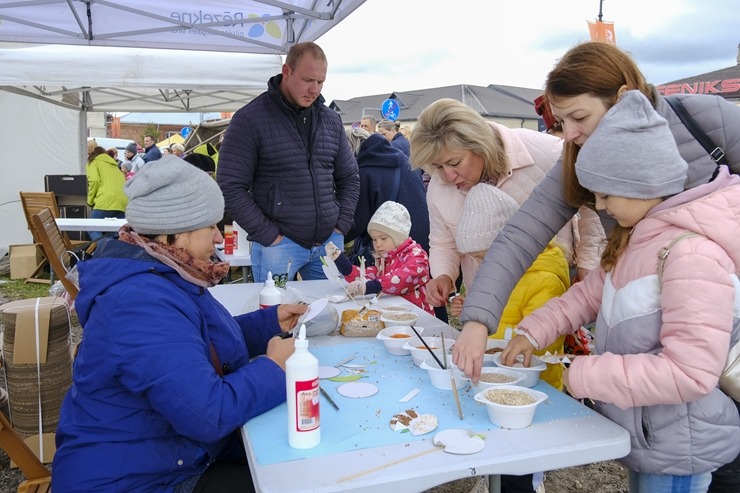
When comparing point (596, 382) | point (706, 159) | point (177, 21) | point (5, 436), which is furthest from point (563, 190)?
point (177, 21)

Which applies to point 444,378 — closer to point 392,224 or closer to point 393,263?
point 393,263

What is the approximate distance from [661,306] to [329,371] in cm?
97

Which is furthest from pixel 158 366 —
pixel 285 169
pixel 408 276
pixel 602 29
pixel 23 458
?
pixel 602 29

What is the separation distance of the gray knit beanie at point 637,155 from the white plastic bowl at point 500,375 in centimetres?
56

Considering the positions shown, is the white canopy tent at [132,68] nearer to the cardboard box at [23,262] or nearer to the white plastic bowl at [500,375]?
the cardboard box at [23,262]

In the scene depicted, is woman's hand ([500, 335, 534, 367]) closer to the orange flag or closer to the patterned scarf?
the patterned scarf

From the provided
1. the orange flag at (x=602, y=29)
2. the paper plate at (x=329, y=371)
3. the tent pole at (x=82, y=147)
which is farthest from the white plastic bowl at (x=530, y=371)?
the tent pole at (x=82, y=147)

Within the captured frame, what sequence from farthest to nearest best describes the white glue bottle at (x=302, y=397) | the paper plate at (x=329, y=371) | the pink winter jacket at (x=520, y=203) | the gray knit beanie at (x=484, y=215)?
the pink winter jacket at (x=520, y=203) < the gray knit beanie at (x=484, y=215) < the paper plate at (x=329, y=371) < the white glue bottle at (x=302, y=397)

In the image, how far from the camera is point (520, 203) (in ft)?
7.41

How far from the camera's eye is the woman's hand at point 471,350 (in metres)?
1.55

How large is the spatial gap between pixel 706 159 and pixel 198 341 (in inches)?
55.2

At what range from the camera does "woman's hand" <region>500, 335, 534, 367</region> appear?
1692mm

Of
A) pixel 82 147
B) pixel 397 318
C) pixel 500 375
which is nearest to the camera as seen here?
pixel 500 375

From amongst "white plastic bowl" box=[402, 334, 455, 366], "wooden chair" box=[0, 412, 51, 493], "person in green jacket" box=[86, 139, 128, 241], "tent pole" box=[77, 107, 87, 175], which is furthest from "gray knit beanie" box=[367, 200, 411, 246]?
"tent pole" box=[77, 107, 87, 175]
